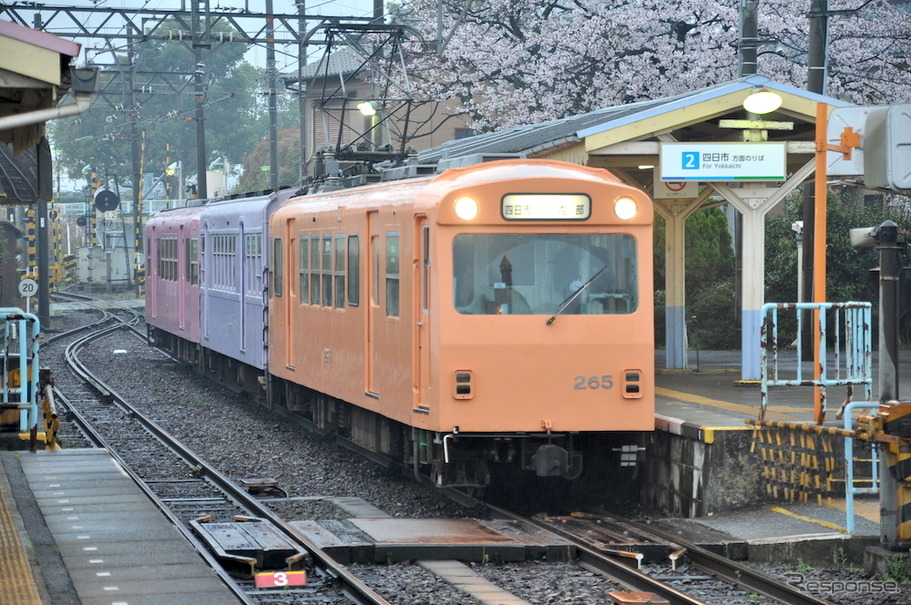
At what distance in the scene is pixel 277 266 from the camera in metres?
15.8

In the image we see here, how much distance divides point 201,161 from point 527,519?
88.3ft

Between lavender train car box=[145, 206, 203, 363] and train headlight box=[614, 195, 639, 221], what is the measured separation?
1214cm

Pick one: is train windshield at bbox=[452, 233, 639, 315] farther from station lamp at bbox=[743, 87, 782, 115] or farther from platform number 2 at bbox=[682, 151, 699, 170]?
platform number 2 at bbox=[682, 151, 699, 170]

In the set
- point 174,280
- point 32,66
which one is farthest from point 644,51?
point 32,66

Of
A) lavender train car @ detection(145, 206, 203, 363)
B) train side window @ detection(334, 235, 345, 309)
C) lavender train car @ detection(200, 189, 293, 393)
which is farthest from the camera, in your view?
lavender train car @ detection(145, 206, 203, 363)

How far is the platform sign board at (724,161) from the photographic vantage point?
13.9 m

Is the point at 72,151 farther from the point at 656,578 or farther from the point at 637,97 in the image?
the point at 656,578

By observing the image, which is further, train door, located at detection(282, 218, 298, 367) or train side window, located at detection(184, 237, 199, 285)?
train side window, located at detection(184, 237, 199, 285)

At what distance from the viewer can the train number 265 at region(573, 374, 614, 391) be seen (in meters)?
10.2

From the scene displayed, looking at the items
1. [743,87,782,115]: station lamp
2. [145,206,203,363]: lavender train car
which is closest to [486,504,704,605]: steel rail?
[743,87,782,115]: station lamp

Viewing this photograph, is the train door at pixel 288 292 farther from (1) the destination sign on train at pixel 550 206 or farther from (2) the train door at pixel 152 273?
(2) the train door at pixel 152 273

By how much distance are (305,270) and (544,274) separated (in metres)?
4.76

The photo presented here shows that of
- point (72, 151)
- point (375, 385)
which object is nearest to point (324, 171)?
point (375, 385)

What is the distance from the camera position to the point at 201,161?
3581 centimetres
